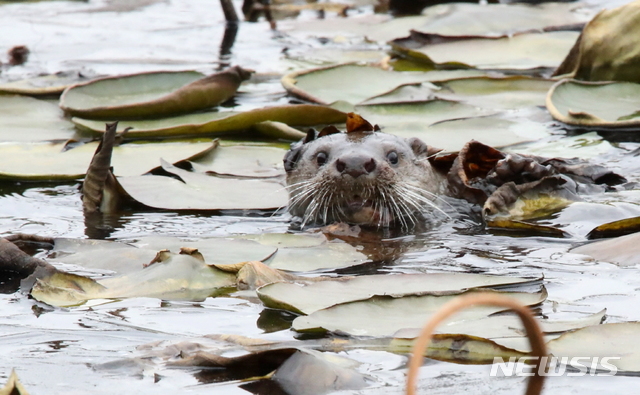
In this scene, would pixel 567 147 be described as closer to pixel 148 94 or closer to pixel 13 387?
pixel 148 94

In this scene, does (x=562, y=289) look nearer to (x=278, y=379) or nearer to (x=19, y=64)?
(x=278, y=379)

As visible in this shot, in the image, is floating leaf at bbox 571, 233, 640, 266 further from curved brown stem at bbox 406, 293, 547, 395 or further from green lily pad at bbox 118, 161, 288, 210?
curved brown stem at bbox 406, 293, 547, 395

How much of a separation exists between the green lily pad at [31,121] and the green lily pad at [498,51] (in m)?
2.99

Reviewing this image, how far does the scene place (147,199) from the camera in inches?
195

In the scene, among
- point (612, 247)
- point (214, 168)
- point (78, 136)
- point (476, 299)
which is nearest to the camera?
point (476, 299)

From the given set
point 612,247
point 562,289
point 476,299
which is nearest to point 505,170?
point 612,247

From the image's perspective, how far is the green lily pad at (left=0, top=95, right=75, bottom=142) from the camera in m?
6.03

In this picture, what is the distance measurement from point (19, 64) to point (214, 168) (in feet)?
12.8

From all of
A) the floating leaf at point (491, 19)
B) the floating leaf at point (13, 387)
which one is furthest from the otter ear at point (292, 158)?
the floating leaf at point (491, 19)

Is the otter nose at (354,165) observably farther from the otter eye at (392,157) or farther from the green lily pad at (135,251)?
the green lily pad at (135,251)

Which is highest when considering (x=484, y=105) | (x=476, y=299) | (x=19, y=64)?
(x=476, y=299)

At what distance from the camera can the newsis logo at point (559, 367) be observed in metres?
2.65

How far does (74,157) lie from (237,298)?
2.47 m

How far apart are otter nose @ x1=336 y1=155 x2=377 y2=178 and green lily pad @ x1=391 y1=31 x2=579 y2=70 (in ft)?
10.2
